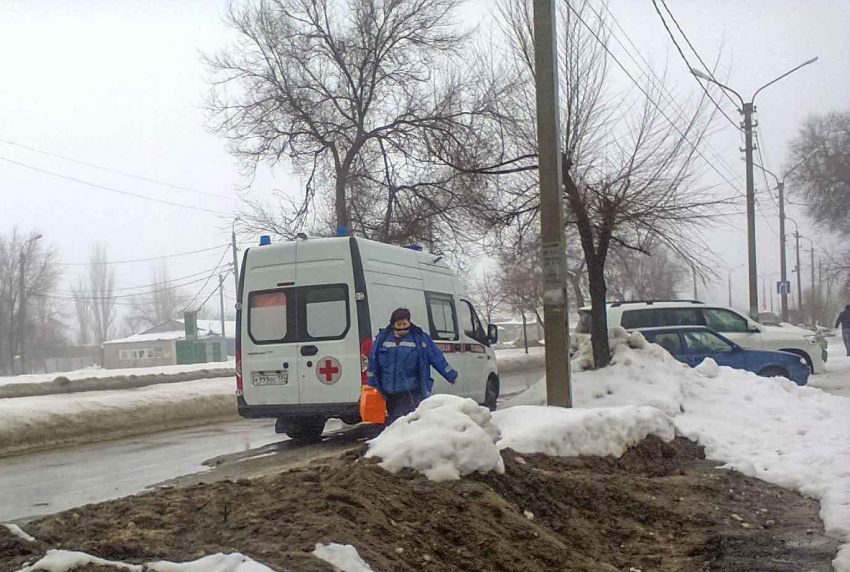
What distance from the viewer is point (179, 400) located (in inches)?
650

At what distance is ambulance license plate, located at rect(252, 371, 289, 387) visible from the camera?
420 inches

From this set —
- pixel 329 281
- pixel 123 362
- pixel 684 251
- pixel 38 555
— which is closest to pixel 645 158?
pixel 684 251

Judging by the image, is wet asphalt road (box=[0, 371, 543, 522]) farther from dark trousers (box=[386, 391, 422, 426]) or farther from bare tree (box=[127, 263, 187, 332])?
bare tree (box=[127, 263, 187, 332])

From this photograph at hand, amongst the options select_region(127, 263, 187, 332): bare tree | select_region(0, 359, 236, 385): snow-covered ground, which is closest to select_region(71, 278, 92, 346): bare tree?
select_region(127, 263, 187, 332): bare tree

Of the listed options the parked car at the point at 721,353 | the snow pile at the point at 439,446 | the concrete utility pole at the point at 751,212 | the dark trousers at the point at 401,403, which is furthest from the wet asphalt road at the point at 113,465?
the concrete utility pole at the point at 751,212

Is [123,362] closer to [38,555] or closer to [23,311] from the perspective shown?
[23,311]

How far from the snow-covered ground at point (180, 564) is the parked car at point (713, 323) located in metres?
13.9

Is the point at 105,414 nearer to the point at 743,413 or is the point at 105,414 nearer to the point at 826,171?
the point at 743,413

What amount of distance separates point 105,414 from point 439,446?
10.6 metres

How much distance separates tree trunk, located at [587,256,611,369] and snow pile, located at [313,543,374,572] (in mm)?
9593

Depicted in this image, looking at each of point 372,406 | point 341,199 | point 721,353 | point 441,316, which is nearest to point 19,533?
point 372,406

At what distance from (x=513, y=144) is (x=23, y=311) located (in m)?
51.9

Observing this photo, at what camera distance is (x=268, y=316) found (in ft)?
35.8

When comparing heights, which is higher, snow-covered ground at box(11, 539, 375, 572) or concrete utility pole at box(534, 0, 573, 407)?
concrete utility pole at box(534, 0, 573, 407)
